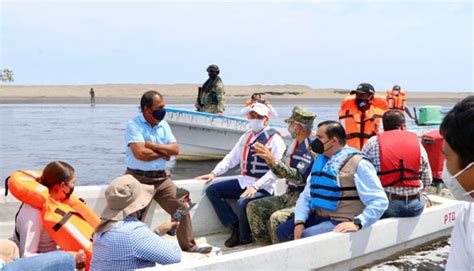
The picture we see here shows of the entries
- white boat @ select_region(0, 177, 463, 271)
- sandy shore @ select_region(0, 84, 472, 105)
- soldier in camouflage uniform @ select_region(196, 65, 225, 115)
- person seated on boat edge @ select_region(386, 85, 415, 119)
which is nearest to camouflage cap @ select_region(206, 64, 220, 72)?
soldier in camouflage uniform @ select_region(196, 65, 225, 115)

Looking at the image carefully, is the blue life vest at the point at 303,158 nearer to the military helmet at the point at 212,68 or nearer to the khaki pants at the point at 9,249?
the khaki pants at the point at 9,249

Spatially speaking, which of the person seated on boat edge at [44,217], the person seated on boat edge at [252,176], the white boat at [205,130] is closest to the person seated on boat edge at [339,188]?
the person seated on boat edge at [252,176]

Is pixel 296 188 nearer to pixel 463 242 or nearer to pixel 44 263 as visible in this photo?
pixel 44 263

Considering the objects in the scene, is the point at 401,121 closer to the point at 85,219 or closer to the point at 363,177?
the point at 363,177

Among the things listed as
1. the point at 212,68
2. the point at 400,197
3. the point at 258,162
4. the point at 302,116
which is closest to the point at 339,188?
the point at 302,116

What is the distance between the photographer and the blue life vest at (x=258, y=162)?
4.88 meters

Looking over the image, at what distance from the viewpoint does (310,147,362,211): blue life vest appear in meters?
3.87

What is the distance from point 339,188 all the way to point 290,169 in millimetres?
613

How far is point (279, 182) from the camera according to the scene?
19.1 feet

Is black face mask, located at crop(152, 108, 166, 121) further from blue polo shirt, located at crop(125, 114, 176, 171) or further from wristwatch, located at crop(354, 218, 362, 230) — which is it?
wristwatch, located at crop(354, 218, 362, 230)

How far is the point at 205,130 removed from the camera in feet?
39.4

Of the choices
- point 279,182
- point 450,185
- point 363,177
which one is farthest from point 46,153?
point 450,185

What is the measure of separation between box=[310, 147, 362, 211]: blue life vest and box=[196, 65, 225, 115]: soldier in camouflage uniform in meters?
6.25

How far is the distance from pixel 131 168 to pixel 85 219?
35.8 inches
